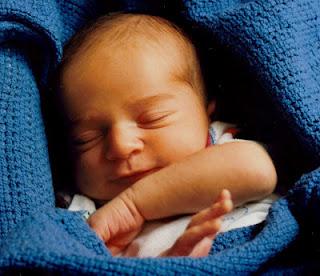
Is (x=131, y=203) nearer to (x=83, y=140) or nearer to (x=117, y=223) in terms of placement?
(x=117, y=223)

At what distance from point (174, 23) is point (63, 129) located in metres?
0.29

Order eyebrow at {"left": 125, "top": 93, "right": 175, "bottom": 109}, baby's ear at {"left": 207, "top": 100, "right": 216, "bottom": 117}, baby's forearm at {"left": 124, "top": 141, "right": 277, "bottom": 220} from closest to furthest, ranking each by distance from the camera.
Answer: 1. baby's forearm at {"left": 124, "top": 141, "right": 277, "bottom": 220}
2. eyebrow at {"left": 125, "top": 93, "right": 175, "bottom": 109}
3. baby's ear at {"left": 207, "top": 100, "right": 216, "bottom": 117}

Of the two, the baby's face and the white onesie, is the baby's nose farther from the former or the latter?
the white onesie

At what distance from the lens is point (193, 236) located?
83 cm

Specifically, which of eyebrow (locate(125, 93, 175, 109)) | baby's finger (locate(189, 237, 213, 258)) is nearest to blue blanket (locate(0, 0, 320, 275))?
baby's finger (locate(189, 237, 213, 258))

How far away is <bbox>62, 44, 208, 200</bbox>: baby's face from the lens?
1.04 metres

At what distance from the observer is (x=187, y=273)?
774 millimetres

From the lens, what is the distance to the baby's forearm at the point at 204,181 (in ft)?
3.12

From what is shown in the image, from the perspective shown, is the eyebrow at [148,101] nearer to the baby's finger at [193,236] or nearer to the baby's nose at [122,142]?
the baby's nose at [122,142]

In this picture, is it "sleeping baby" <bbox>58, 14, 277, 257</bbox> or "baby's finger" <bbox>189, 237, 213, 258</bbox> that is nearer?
"baby's finger" <bbox>189, 237, 213, 258</bbox>

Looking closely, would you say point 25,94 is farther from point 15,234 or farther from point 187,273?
point 187,273

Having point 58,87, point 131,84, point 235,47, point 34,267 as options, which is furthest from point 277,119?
point 34,267

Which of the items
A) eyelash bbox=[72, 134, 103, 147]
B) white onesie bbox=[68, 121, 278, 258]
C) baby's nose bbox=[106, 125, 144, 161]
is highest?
baby's nose bbox=[106, 125, 144, 161]

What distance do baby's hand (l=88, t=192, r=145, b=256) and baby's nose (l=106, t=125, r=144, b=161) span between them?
0.07m
